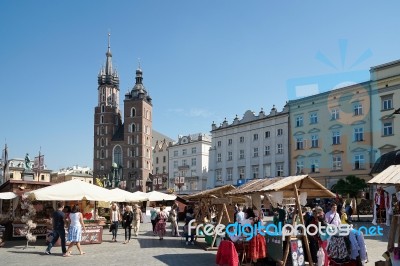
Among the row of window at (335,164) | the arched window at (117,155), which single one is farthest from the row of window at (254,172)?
the arched window at (117,155)

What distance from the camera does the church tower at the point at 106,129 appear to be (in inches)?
4678

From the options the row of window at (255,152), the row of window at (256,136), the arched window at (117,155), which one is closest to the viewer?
the row of window at (255,152)

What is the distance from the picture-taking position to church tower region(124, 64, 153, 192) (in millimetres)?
112250

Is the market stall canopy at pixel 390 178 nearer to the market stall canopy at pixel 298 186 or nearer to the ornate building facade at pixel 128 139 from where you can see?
the market stall canopy at pixel 298 186

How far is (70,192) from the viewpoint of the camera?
62.3 ft

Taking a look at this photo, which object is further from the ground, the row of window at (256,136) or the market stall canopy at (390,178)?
the row of window at (256,136)

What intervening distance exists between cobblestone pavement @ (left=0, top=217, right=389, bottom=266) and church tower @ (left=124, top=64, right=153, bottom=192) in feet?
299

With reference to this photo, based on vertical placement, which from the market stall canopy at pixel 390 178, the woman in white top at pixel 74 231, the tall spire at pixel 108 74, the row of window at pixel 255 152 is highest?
Result: the tall spire at pixel 108 74

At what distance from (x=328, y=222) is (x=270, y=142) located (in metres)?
44.7

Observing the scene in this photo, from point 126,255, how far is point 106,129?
10940 cm

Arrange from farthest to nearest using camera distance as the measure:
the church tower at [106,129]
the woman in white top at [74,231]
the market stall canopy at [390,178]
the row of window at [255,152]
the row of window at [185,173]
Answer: the church tower at [106,129] → the row of window at [185,173] → the row of window at [255,152] → the woman in white top at [74,231] → the market stall canopy at [390,178]

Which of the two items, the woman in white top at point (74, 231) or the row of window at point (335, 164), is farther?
the row of window at point (335, 164)

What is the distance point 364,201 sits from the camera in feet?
132

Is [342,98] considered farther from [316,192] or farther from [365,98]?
[316,192]
